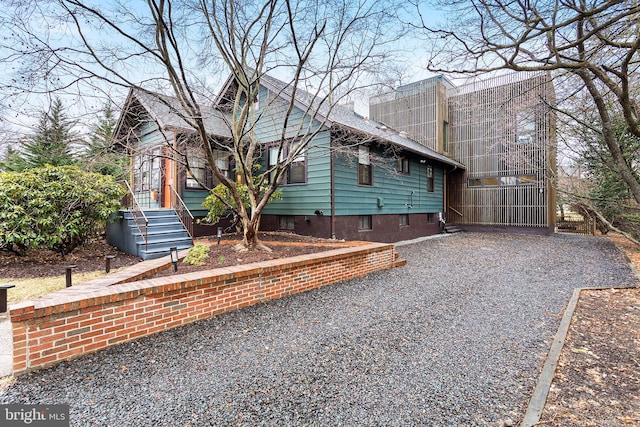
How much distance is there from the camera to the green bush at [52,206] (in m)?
6.43

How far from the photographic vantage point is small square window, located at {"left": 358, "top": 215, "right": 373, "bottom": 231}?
10187mm

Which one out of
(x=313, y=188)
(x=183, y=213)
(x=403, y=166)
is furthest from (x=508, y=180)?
(x=183, y=213)

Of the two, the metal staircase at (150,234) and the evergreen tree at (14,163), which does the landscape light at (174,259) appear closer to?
the metal staircase at (150,234)

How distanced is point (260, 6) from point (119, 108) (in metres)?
3.39

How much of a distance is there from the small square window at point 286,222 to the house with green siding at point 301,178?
0.03 m

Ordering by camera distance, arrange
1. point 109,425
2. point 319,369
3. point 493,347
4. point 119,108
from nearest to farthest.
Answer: point 109,425 < point 319,369 < point 493,347 < point 119,108

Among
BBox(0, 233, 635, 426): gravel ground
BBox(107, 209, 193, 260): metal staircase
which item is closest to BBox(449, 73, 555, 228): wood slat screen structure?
BBox(0, 233, 635, 426): gravel ground

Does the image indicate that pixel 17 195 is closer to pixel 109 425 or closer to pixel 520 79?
pixel 109 425

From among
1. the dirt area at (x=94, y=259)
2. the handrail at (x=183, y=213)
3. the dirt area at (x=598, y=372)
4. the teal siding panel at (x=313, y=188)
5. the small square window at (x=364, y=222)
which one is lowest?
the dirt area at (x=598, y=372)

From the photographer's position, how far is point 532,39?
496 cm

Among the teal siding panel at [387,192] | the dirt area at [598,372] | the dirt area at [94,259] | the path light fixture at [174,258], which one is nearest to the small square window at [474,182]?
the teal siding panel at [387,192]

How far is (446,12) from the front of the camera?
479 cm

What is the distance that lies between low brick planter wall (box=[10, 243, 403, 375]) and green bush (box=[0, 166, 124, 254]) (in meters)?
4.78

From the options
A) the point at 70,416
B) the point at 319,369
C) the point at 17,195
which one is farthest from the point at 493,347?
the point at 17,195
